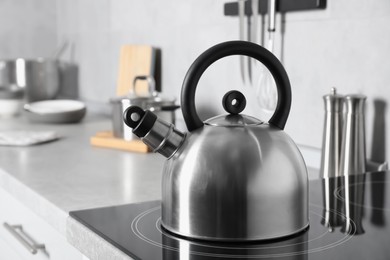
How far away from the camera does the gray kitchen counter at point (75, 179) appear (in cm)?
110

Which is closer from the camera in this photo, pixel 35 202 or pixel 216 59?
pixel 216 59

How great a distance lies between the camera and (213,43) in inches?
70.2

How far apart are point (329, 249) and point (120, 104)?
1.04 metres

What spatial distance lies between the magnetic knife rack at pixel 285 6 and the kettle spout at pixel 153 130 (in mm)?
662

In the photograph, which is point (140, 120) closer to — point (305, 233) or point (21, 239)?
point (305, 233)

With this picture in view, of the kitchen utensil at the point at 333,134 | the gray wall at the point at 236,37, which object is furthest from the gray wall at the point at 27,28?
the kitchen utensil at the point at 333,134

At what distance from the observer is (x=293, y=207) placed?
836 mm

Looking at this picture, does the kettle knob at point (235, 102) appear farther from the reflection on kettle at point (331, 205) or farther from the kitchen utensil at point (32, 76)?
the kitchen utensil at point (32, 76)

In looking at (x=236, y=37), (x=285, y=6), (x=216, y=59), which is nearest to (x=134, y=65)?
(x=236, y=37)

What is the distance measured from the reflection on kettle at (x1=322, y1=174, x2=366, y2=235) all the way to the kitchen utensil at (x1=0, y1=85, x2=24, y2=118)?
1.50 meters

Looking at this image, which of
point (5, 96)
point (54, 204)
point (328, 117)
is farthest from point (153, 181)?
point (5, 96)

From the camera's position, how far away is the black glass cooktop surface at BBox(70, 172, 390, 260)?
0.78 metres

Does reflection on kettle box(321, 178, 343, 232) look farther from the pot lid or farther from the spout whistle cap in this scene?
the spout whistle cap

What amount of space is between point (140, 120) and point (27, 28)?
219cm
